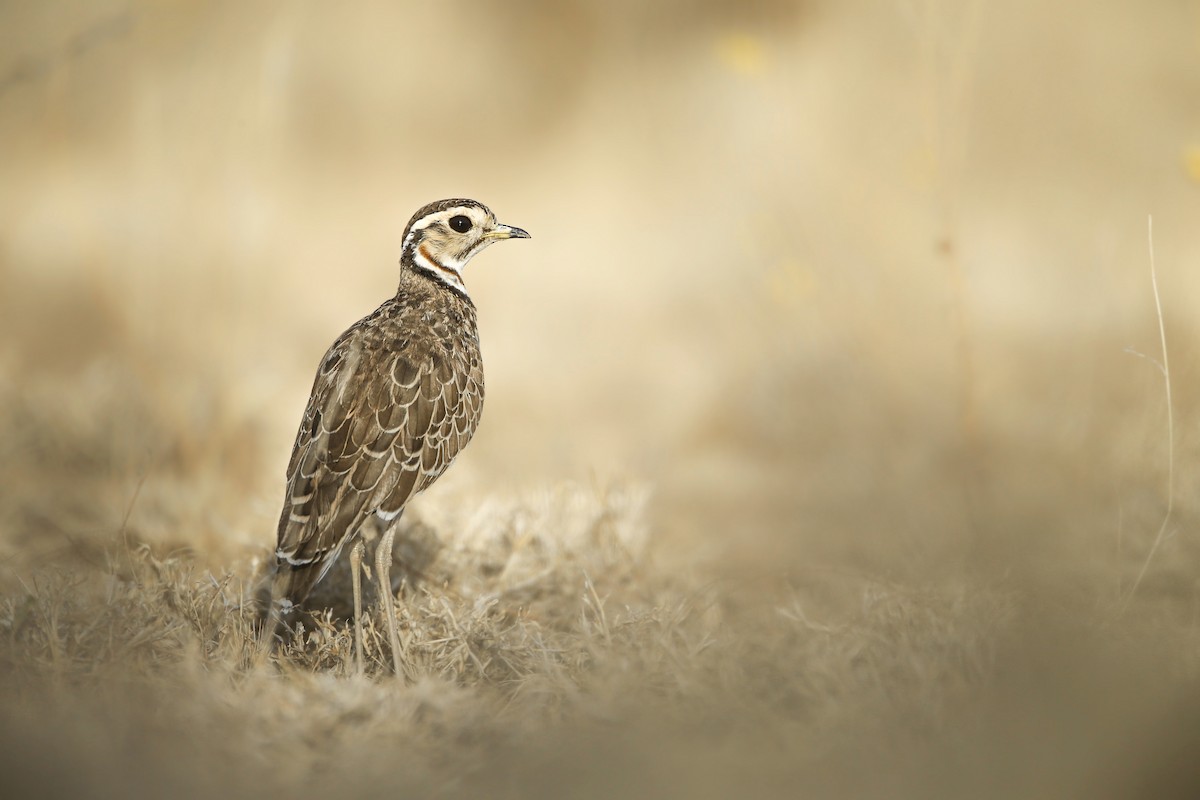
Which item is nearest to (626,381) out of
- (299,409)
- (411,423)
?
(299,409)

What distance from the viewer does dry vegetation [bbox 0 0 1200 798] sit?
1526 mm

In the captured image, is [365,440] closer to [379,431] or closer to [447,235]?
[379,431]

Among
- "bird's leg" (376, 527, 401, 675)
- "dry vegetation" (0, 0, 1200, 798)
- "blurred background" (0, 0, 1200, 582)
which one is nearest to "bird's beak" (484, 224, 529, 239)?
"bird's leg" (376, 527, 401, 675)

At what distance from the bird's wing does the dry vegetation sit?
1.07 feet

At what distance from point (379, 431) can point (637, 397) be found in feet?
8.30

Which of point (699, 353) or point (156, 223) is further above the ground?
point (156, 223)

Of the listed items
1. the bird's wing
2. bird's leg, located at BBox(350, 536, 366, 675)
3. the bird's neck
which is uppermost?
the bird's neck

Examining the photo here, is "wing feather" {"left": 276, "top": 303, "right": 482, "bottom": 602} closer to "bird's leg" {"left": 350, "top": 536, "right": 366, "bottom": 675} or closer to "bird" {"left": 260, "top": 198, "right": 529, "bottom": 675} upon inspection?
"bird" {"left": 260, "top": 198, "right": 529, "bottom": 675}

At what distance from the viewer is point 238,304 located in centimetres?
436

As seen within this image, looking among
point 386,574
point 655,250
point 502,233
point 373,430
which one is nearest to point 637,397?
point 655,250

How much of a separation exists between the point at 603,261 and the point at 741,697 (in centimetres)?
374

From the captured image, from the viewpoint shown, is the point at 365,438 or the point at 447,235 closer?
the point at 365,438

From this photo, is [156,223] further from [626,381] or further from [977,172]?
[977,172]

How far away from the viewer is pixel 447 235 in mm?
2693
